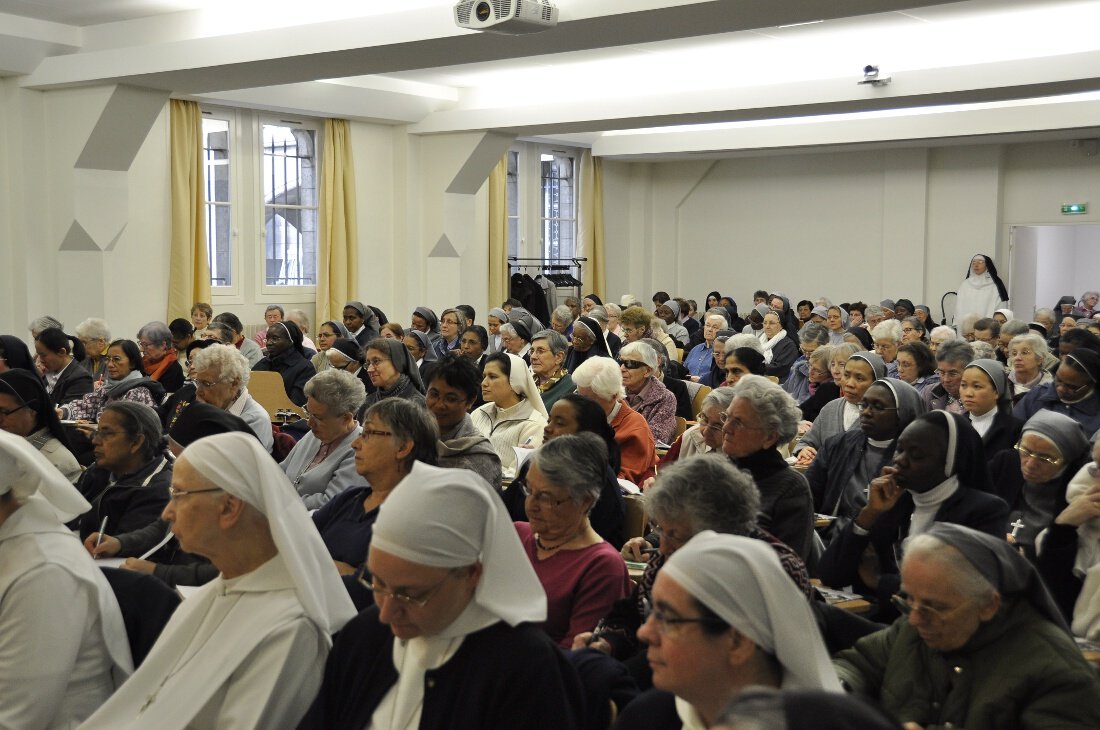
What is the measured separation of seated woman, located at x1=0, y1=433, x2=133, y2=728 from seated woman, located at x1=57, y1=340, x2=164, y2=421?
14.1 ft

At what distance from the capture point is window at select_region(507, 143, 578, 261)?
16672 mm

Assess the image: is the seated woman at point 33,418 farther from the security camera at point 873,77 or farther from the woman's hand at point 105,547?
the security camera at point 873,77

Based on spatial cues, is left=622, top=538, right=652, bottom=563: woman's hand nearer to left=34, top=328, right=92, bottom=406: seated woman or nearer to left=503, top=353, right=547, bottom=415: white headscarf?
left=503, top=353, right=547, bottom=415: white headscarf

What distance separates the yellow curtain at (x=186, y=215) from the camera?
38.0ft

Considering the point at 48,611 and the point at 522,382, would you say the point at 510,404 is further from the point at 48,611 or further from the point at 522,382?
the point at 48,611

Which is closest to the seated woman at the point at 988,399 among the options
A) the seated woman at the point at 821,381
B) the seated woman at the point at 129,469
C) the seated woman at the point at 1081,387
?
the seated woman at the point at 1081,387

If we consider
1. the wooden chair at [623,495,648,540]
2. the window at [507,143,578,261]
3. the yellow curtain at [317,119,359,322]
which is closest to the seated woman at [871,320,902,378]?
the wooden chair at [623,495,648,540]

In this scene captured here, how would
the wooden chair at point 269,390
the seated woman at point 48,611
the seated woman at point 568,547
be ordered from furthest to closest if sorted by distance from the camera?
the wooden chair at point 269,390
the seated woman at point 568,547
the seated woman at point 48,611

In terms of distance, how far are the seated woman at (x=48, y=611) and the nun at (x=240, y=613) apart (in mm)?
130

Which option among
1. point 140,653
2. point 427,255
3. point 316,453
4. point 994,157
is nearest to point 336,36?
point 316,453

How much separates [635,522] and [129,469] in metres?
1.93

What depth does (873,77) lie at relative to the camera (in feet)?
34.2

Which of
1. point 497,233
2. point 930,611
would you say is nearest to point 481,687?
point 930,611

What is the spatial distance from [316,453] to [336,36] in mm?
4064
